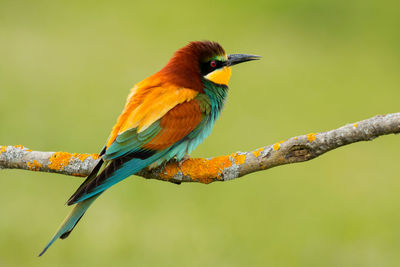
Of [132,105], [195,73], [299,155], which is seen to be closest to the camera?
[299,155]

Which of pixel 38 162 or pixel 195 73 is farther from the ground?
pixel 195 73

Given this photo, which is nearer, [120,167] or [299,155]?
[299,155]

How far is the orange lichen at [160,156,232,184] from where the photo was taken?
1859 mm

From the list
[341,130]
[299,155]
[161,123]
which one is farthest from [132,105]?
[341,130]

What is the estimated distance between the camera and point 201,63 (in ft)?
8.06

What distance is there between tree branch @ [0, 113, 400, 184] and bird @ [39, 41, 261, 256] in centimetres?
8

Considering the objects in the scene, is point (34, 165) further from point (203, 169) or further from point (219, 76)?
point (219, 76)

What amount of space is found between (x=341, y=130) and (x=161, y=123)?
85 centimetres

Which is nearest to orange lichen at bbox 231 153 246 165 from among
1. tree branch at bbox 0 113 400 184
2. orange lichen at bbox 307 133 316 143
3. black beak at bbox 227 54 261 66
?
tree branch at bbox 0 113 400 184

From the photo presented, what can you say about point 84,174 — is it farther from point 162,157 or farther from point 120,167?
point 162,157

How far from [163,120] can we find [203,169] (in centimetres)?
35

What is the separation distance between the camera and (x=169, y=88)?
2.25 meters

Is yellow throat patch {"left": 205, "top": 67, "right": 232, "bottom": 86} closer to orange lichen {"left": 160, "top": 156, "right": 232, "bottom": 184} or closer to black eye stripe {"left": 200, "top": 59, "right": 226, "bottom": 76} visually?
black eye stripe {"left": 200, "top": 59, "right": 226, "bottom": 76}

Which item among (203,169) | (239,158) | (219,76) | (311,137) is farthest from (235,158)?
(219,76)
